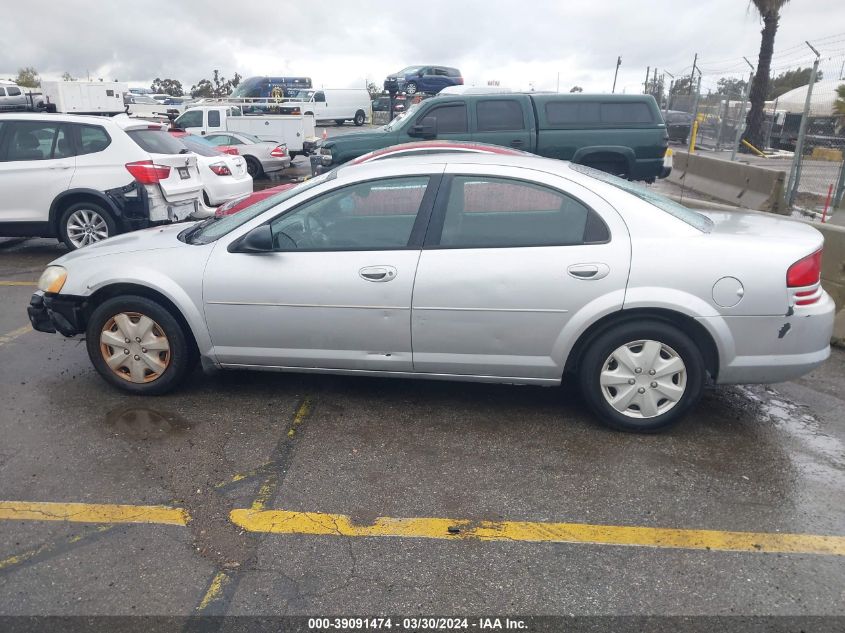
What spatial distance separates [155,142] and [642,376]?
7.05 metres

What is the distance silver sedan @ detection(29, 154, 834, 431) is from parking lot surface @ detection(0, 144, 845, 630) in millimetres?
355

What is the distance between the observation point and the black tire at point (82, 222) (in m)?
8.09

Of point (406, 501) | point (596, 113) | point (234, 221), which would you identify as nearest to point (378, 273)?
point (234, 221)

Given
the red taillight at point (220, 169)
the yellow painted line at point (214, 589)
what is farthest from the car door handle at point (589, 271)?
the red taillight at point (220, 169)

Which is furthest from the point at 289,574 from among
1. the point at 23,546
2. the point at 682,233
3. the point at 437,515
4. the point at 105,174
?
the point at 105,174

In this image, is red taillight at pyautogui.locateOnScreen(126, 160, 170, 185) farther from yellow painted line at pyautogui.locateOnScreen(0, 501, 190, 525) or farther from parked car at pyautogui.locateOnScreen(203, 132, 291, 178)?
parked car at pyautogui.locateOnScreen(203, 132, 291, 178)

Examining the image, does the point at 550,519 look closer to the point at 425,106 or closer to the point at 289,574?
the point at 289,574

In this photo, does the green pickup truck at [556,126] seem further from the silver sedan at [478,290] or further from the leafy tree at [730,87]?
the leafy tree at [730,87]

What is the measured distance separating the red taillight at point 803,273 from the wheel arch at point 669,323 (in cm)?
52

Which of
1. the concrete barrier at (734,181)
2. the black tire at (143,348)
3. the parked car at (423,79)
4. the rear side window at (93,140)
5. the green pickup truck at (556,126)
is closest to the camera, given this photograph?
the black tire at (143,348)

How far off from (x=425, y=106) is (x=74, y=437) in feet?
26.7

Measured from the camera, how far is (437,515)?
3.17m

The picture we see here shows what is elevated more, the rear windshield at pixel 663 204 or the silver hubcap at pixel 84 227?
the rear windshield at pixel 663 204

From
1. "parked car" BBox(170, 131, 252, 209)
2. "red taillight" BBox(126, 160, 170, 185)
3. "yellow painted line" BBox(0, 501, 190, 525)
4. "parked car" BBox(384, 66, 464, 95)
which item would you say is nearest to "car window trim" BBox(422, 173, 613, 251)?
"yellow painted line" BBox(0, 501, 190, 525)
